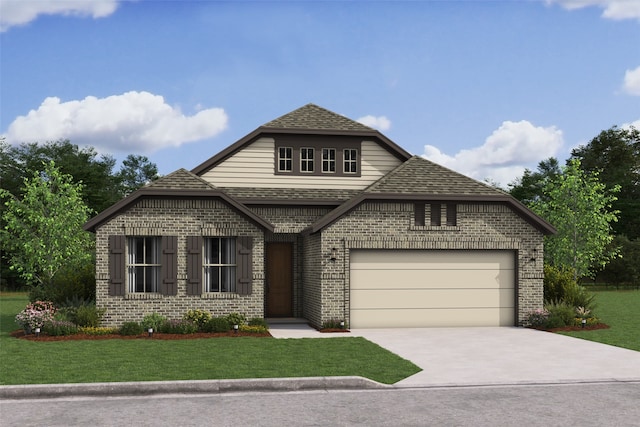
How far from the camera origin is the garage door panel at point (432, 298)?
2059 cm

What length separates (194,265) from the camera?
1989cm

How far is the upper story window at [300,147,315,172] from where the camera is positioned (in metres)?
23.7

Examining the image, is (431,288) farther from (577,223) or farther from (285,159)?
(577,223)

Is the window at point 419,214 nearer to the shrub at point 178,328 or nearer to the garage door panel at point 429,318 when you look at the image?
the garage door panel at point 429,318

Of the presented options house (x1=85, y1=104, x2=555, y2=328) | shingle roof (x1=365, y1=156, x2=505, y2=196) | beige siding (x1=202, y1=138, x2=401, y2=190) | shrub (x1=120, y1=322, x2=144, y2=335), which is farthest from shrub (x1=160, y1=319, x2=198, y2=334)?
shingle roof (x1=365, y1=156, x2=505, y2=196)

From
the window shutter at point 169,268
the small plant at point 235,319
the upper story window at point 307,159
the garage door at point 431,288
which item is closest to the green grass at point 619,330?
the garage door at point 431,288

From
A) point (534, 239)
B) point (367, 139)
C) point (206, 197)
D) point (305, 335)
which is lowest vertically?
point (305, 335)

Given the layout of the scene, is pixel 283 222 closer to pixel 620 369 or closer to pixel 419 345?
pixel 419 345

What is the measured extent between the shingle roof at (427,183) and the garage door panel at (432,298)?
3.01 meters

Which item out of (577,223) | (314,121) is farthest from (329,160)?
(577,223)

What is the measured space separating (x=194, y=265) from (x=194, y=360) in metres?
6.60

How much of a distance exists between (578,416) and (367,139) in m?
16.0

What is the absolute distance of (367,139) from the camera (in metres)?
24.0

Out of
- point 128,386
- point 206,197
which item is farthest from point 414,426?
point 206,197
